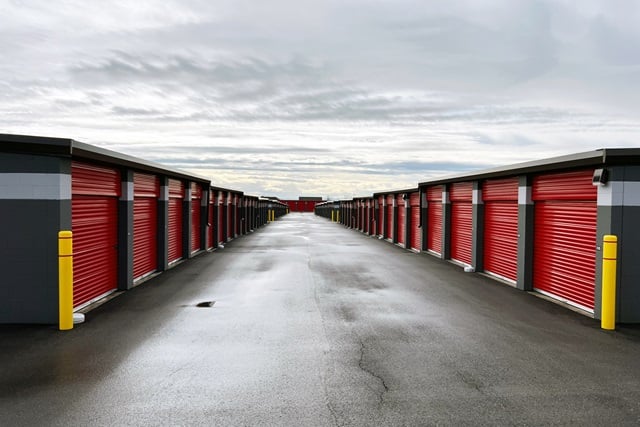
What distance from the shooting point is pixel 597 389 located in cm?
562

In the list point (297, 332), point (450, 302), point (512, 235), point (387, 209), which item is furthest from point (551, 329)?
point (387, 209)

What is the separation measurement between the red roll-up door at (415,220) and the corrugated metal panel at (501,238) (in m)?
8.01

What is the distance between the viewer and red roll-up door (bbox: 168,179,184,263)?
55.3ft

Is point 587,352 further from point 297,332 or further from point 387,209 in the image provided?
point 387,209

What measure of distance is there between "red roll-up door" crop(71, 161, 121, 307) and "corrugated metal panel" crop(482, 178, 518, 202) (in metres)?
11.0

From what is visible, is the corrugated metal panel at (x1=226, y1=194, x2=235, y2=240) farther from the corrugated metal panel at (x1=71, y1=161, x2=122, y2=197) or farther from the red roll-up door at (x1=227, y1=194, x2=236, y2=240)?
the corrugated metal panel at (x1=71, y1=161, x2=122, y2=197)

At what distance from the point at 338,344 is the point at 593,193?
6.62m

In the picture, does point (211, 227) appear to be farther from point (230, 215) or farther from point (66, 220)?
point (66, 220)

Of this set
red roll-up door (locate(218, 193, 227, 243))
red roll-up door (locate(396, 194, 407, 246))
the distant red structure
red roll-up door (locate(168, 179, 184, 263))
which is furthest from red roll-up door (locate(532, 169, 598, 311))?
the distant red structure

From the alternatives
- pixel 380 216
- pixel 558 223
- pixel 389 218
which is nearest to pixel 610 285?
pixel 558 223

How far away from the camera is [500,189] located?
47.3ft

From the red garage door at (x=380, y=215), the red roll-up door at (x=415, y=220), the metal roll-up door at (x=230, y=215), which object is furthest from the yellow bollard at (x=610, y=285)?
the red garage door at (x=380, y=215)

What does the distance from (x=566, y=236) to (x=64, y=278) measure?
1074 centimetres

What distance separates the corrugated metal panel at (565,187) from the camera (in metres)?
9.95
